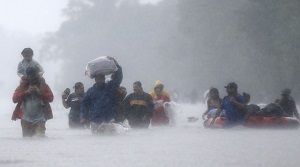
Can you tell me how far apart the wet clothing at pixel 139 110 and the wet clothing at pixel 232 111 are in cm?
233

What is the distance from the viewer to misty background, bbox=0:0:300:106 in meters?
56.8

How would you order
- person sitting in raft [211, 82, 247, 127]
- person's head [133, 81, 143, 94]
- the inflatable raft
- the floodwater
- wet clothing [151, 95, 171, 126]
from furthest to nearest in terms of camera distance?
wet clothing [151, 95, 171, 126]
person's head [133, 81, 143, 94]
the inflatable raft
person sitting in raft [211, 82, 247, 127]
the floodwater

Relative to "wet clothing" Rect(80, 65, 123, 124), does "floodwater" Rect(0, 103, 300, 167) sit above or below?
below

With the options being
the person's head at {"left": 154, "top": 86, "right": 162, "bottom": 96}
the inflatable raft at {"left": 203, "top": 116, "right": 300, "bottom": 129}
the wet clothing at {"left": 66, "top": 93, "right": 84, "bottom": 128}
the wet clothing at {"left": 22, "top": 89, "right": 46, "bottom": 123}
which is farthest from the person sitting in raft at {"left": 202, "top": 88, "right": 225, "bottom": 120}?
the wet clothing at {"left": 22, "top": 89, "right": 46, "bottom": 123}

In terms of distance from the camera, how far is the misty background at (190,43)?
5675cm

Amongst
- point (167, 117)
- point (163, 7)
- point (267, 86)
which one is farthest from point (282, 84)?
point (163, 7)

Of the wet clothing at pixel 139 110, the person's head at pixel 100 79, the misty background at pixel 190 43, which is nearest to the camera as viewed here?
the person's head at pixel 100 79

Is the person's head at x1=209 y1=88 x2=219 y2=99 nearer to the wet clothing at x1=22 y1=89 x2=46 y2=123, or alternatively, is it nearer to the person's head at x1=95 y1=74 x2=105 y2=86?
the person's head at x1=95 y1=74 x2=105 y2=86

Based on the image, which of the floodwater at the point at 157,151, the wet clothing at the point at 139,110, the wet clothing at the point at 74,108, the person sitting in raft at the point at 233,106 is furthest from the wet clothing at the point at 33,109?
the wet clothing at the point at 74,108

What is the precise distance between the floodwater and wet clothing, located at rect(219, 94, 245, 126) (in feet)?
11.0

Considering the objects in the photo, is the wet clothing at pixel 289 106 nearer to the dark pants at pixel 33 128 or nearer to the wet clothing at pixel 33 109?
the wet clothing at pixel 33 109

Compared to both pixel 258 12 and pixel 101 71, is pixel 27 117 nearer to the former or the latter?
pixel 101 71

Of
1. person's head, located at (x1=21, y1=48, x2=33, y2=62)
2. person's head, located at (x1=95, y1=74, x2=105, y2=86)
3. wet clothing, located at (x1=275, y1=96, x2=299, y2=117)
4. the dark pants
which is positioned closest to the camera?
the dark pants

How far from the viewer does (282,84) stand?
57.7m
